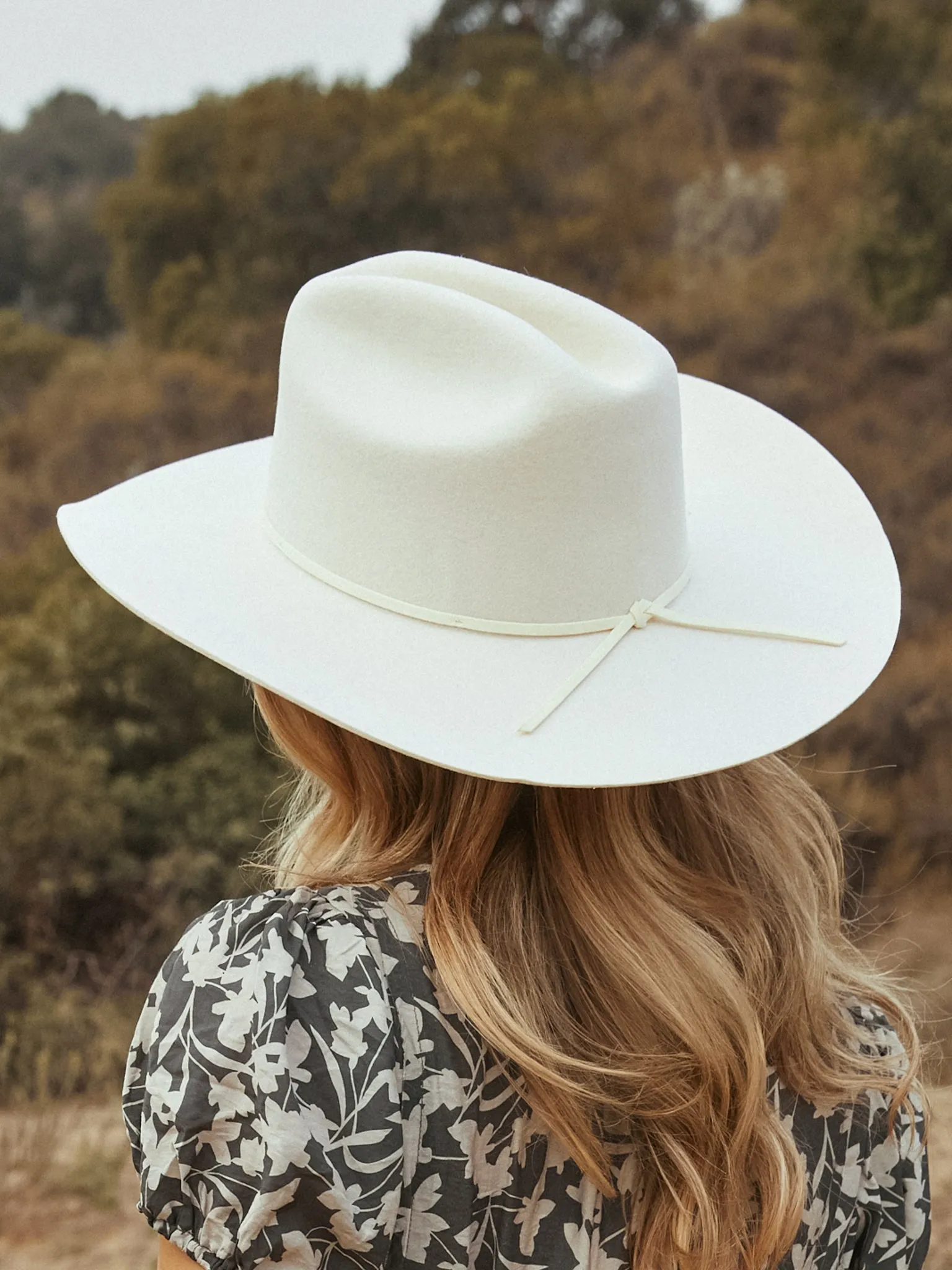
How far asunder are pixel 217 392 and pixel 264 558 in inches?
232

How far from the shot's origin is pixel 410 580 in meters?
1.01

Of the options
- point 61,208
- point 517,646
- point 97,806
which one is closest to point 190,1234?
point 517,646

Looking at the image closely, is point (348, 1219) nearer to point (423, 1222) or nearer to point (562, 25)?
point (423, 1222)

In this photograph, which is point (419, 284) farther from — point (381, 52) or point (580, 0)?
point (580, 0)

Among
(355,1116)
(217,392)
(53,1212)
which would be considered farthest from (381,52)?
(355,1116)

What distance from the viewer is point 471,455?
0.97 meters

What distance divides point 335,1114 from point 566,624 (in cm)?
43

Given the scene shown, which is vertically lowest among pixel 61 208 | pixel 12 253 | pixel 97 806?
pixel 97 806

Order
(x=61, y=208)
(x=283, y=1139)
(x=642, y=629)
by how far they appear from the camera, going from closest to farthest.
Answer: (x=283, y=1139) → (x=642, y=629) → (x=61, y=208)

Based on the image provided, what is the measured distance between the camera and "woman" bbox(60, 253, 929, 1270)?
2.80 ft

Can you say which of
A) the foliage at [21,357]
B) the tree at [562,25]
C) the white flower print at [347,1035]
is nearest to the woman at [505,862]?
the white flower print at [347,1035]

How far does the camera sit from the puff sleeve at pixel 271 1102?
2.71ft

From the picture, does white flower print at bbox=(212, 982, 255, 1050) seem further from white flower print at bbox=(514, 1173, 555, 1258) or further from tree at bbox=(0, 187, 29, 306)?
tree at bbox=(0, 187, 29, 306)

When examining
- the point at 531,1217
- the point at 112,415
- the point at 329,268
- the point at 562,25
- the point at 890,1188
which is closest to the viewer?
the point at 531,1217
